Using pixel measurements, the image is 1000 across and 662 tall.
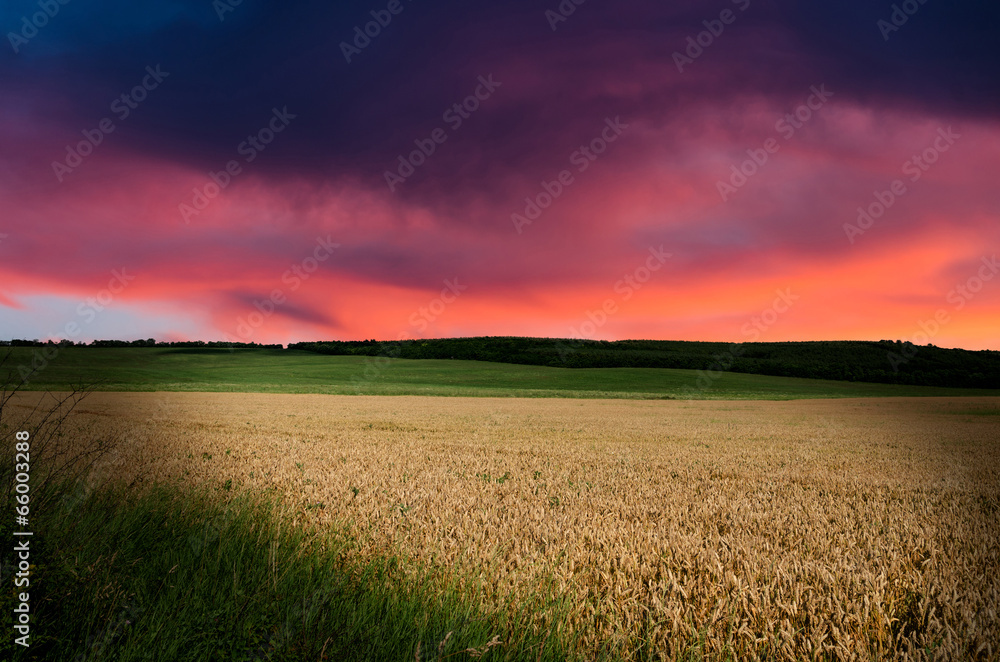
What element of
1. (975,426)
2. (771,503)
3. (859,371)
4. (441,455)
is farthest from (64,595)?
(859,371)

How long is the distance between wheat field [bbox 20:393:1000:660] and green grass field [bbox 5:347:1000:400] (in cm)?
3803

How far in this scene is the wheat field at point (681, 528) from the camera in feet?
13.8

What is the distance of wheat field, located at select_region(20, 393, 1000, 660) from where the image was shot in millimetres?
4191

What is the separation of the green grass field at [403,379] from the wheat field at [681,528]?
38.0 m

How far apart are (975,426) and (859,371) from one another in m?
73.0

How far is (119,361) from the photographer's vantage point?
73.1 meters

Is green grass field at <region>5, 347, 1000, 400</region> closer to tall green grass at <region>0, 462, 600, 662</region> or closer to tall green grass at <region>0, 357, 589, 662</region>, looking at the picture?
tall green grass at <region>0, 357, 589, 662</region>

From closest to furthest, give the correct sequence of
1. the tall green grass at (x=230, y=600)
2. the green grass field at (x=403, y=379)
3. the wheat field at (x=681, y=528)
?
the tall green grass at (x=230, y=600)
the wheat field at (x=681, y=528)
the green grass field at (x=403, y=379)

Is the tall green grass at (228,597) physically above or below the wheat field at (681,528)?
above

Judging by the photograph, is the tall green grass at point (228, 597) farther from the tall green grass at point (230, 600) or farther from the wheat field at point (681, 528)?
the wheat field at point (681, 528)

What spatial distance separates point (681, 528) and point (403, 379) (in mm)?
63040

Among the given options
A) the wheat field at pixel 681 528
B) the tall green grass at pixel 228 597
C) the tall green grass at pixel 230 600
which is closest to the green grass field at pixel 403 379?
the wheat field at pixel 681 528

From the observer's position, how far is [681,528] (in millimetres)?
6480

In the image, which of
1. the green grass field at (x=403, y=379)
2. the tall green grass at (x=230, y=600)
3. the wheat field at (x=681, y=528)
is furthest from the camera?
the green grass field at (x=403, y=379)
